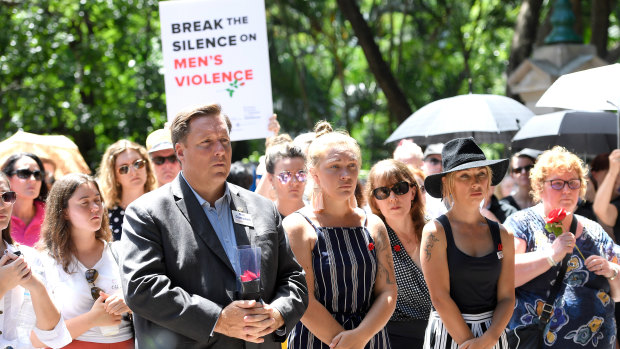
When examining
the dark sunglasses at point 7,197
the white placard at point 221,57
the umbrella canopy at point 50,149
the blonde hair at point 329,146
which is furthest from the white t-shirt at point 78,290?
the umbrella canopy at point 50,149

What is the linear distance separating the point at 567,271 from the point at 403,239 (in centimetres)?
108

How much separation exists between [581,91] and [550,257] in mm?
1303

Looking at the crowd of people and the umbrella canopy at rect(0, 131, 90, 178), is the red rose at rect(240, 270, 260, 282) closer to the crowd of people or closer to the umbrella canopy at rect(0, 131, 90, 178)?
the crowd of people

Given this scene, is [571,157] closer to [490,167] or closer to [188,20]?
[490,167]

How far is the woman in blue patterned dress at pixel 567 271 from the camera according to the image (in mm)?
4750

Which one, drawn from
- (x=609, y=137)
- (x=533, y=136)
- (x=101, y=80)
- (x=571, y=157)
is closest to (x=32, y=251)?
(x=571, y=157)

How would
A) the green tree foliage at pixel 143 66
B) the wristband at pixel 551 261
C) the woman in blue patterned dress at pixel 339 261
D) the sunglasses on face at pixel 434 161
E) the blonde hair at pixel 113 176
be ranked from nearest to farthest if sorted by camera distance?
the woman in blue patterned dress at pixel 339 261
the wristband at pixel 551 261
the blonde hair at pixel 113 176
the sunglasses on face at pixel 434 161
the green tree foliage at pixel 143 66

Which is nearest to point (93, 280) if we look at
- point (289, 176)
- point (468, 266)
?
point (289, 176)

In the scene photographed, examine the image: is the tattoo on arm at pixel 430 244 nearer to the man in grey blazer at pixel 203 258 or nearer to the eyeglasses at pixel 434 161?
the man in grey blazer at pixel 203 258

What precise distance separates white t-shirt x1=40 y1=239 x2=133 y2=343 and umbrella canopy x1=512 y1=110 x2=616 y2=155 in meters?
4.16

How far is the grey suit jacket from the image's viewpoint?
3.12 m

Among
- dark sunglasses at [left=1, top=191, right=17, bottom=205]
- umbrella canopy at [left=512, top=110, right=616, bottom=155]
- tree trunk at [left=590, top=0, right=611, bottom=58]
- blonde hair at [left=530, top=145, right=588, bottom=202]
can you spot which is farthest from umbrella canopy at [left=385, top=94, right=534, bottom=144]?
tree trunk at [left=590, top=0, right=611, bottom=58]

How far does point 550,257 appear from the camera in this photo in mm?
4684

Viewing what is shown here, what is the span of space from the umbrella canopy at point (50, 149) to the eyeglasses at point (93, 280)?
250 cm
